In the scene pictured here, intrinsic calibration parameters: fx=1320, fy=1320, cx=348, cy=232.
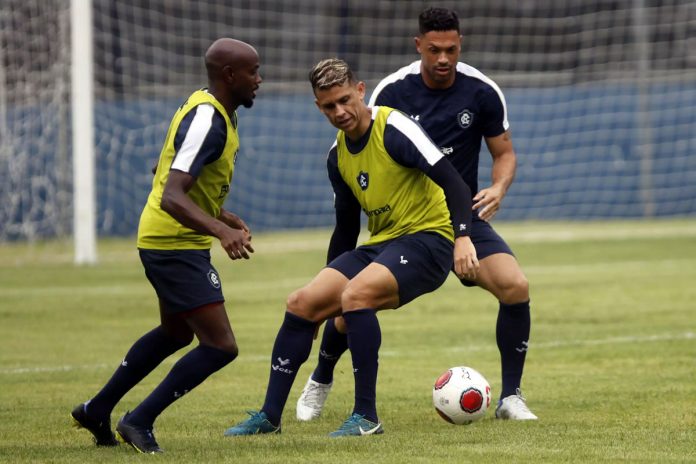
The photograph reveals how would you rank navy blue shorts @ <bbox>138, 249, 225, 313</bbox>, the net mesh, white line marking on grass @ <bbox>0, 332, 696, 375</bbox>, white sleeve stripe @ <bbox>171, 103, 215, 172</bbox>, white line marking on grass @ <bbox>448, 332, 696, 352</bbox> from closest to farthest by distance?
white sleeve stripe @ <bbox>171, 103, 215, 172</bbox> → navy blue shorts @ <bbox>138, 249, 225, 313</bbox> → white line marking on grass @ <bbox>0, 332, 696, 375</bbox> → white line marking on grass @ <bbox>448, 332, 696, 352</bbox> → the net mesh

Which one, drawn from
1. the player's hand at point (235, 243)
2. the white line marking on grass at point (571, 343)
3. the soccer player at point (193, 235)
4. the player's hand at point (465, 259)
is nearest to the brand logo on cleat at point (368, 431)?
the soccer player at point (193, 235)

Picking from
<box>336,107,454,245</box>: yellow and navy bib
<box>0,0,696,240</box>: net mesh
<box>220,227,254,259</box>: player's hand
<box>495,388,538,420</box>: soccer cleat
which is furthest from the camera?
<box>0,0,696,240</box>: net mesh

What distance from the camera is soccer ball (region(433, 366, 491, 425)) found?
6.85 m

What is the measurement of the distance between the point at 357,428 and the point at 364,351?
0.38 meters

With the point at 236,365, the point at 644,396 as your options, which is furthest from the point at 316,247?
the point at 644,396

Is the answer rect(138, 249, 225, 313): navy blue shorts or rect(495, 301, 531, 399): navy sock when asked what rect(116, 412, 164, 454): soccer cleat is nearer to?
rect(138, 249, 225, 313): navy blue shorts

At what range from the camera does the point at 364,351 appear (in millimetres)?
6500

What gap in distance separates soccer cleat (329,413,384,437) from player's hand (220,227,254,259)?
1.06 metres

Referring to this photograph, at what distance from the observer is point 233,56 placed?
6156 mm

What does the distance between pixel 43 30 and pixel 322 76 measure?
13.6m

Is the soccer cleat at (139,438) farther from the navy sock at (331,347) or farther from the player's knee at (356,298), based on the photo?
the navy sock at (331,347)

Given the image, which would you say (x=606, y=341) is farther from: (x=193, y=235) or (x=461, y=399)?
(x=193, y=235)

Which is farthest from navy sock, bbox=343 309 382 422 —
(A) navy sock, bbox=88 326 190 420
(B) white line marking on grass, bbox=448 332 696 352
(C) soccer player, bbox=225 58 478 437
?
(B) white line marking on grass, bbox=448 332 696 352

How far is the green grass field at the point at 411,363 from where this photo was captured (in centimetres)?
599
